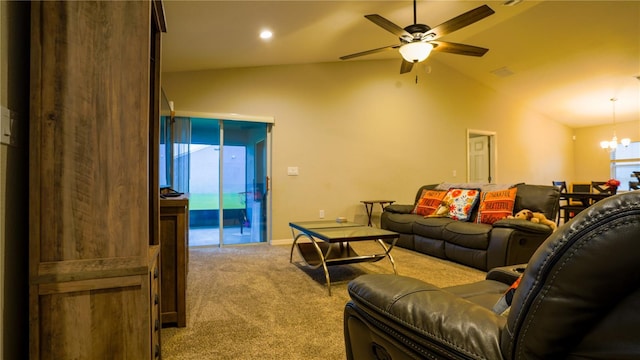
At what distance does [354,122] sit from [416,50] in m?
2.49

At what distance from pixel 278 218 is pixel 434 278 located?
2.59 metres

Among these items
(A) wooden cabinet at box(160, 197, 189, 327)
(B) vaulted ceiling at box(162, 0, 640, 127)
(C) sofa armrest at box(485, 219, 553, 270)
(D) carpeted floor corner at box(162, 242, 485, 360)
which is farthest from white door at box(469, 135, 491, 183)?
(A) wooden cabinet at box(160, 197, 189, 327)

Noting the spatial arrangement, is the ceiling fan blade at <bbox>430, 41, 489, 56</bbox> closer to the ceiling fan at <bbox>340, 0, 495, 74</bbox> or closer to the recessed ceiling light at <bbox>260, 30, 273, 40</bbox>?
the ceiling fan at <bbox>340, 0, 495, 74</bbox>

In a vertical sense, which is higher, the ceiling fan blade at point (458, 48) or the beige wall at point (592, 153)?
the ceiling fan blade at point (458, 48)

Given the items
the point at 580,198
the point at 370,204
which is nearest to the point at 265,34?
the point at 370,204

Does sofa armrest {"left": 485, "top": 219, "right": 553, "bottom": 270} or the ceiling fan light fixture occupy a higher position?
the ceiling fan light fixture

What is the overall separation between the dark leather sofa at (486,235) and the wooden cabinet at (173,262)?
2.82m

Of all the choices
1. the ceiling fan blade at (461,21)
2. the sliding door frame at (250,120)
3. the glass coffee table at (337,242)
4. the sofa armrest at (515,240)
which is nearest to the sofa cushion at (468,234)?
the sofa armrest at (515,240)

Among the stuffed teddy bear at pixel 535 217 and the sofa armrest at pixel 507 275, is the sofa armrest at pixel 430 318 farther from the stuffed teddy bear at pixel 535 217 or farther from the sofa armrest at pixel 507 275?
the stuffed teddy bear at pixel 535 217

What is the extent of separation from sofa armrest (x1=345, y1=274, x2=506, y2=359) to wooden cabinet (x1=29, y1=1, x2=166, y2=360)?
78cm

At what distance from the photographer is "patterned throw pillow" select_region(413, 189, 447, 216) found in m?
4.49

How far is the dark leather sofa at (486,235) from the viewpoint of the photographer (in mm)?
3205

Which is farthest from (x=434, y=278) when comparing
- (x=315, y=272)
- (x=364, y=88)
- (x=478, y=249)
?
(x=364, y=88)

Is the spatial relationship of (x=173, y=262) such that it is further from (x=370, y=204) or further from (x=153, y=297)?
(x=370, y=204)
